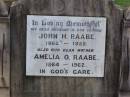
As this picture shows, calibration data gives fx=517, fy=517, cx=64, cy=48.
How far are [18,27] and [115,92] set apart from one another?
1445mm

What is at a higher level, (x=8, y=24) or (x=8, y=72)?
(x=8, y=24)

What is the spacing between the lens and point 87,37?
6234 mm

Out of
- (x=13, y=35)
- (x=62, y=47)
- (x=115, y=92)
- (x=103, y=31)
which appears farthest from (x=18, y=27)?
(x=115, y=92)

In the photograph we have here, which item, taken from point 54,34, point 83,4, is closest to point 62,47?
point 54,34

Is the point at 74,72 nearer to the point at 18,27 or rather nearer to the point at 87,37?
the point at 87,37

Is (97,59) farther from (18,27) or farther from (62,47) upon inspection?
(18,27)

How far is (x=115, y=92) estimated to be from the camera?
6426mm

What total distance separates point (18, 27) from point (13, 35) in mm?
119

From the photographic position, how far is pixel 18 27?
246 inches

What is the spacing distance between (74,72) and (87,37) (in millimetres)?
461

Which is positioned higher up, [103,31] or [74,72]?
[103,31]

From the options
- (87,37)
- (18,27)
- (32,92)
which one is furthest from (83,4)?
(32,92)

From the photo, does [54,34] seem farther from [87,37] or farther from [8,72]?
[8,72]

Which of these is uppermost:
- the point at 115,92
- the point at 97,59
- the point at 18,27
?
the point at 18,27
